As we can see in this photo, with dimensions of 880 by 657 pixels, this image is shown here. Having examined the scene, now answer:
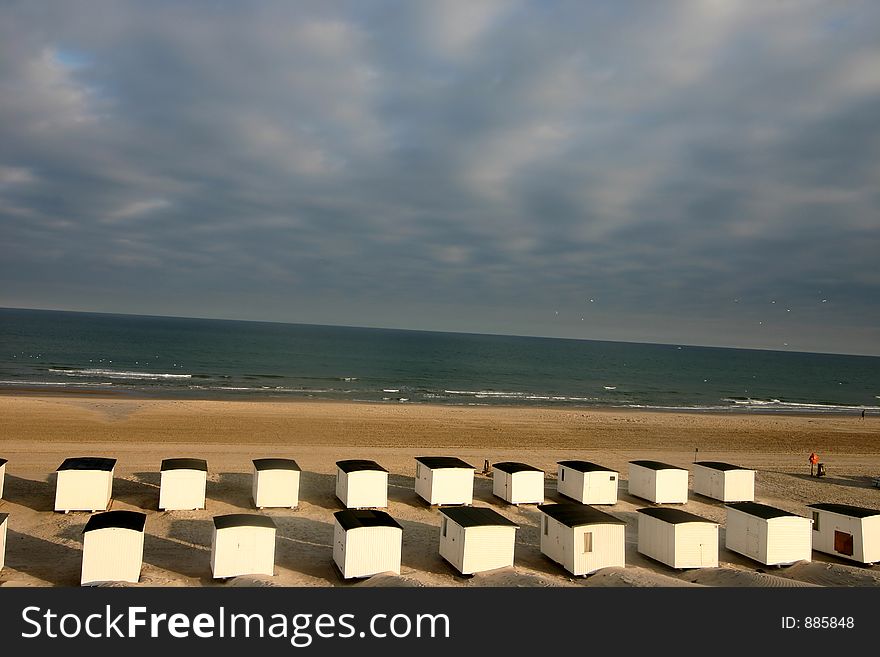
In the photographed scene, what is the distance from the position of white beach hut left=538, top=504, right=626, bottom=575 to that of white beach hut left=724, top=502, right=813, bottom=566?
16.6ft

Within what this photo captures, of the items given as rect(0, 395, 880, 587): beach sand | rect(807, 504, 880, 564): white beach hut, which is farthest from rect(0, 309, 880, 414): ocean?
rect(807, 504, 880, 564): white beach hut

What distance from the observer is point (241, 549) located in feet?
52.8

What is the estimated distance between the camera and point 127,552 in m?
15.3

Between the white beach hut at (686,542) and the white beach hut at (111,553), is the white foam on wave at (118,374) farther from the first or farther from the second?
the white beach hut at (686,542)

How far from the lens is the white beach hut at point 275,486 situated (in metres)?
22.6

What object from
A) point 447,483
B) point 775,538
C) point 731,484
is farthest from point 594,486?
point 775,538

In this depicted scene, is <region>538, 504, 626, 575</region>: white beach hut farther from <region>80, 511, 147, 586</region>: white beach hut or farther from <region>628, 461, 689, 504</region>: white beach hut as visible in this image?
<region>80, 511, 147, 586</region>: white beach hut

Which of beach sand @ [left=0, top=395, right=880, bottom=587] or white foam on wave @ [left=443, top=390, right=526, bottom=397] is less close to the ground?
white foam on wave @ [left=443, top=390, right=526, bottom=397]

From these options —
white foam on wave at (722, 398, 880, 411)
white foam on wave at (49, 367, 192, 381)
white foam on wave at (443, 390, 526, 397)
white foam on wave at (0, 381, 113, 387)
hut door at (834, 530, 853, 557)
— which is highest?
white foam on wave at (49, 367, 192, 381)

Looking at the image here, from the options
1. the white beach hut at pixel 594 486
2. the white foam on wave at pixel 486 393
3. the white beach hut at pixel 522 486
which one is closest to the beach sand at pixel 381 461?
the white beach hut at pixel 522 486

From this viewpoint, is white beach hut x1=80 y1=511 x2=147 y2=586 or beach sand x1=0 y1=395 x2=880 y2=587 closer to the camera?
white beach hut x1=80 y1=511 x2=147 y2=586

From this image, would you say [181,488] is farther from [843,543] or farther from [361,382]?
[361,382]

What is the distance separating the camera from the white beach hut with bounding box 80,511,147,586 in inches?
595

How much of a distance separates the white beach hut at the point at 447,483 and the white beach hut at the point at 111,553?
11.4 meters
